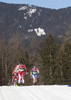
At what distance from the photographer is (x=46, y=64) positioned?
44.7m

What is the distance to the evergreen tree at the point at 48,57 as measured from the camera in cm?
4188

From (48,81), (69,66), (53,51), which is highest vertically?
(53,51)

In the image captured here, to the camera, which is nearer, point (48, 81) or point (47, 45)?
point (48, 81)

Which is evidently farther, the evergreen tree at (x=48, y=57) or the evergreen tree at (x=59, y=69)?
the evergreen tree at (x=48, y=57)

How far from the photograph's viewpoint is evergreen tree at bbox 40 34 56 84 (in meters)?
41.9
